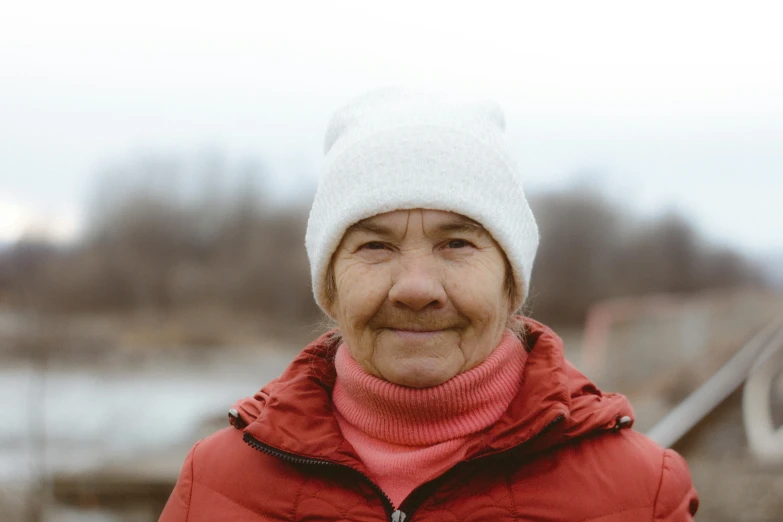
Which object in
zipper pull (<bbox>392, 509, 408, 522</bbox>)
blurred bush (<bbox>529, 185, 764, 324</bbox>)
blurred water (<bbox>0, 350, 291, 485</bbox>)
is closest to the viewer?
zipper pull (<bbox>392, 509, 408, 522</bbox>)

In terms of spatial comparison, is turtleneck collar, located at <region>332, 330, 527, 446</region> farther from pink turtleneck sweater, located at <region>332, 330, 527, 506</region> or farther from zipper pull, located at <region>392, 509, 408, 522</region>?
zipper pull, located at <region>392, 509, 408, 522</region>

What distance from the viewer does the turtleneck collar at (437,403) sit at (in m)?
1.72

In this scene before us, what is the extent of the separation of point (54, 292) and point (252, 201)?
31398 mm

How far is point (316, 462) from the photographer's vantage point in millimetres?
1714

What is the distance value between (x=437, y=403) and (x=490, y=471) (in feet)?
0.59

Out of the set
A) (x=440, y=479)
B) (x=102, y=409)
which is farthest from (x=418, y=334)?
(x=102, y=409)

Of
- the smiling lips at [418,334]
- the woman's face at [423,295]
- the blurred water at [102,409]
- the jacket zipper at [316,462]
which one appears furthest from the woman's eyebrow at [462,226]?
the blurred water at [102,409]

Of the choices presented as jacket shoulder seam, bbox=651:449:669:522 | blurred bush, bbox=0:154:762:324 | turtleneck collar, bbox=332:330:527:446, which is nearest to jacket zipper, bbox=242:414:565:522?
turtleneck collar, bbox=332:330:527:446

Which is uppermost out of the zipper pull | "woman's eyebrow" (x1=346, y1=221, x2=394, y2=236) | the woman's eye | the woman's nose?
"woman's eyebrow" (x1=346, y1=221, x2=394, y2=236)

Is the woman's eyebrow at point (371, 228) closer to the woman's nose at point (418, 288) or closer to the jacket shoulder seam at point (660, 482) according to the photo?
the woman's nose at point (418, 288)

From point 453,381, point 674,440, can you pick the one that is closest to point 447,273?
point 453,381

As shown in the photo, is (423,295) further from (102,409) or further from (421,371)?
(102,409)

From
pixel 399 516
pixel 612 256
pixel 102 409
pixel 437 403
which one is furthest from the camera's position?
pixel 612 256

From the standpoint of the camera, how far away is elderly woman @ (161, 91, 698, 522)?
1650mm
